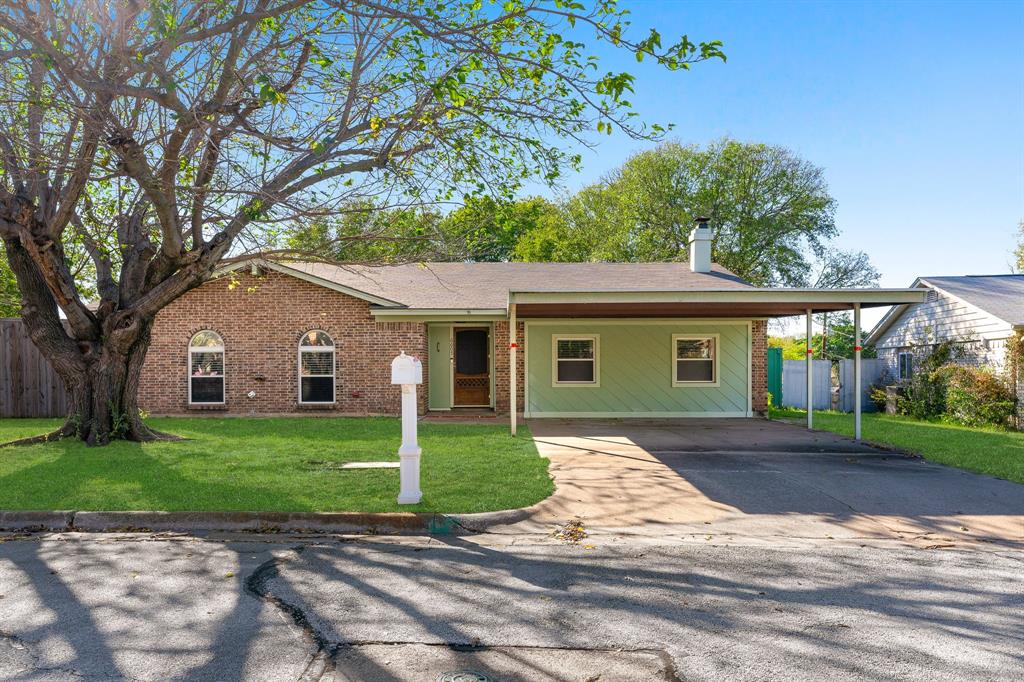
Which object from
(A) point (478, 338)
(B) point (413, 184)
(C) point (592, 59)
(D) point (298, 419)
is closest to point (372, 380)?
(D) point (298, 419)

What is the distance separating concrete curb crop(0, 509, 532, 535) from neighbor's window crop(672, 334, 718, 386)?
443 inches

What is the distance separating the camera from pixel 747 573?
16.7 ft

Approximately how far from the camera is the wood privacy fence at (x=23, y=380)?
53.7ft

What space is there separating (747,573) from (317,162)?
7790 millimetres

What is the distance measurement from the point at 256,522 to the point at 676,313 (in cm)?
1087

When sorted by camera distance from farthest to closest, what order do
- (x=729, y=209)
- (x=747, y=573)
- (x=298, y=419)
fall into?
(x=729, y=209), (x=298, y=419), (x=747, y=573)

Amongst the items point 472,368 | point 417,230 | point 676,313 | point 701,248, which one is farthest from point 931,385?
point 417,230

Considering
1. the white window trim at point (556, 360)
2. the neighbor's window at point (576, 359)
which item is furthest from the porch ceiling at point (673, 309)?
the neighbor's window at point (576, 359)

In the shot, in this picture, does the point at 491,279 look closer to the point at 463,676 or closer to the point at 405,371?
the point at 405,371

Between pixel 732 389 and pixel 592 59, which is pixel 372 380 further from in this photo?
pixel 592 59

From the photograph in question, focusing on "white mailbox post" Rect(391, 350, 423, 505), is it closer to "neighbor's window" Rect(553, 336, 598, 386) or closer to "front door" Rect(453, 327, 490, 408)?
"neighbor's window" Rect(553, 336, 598, 386)

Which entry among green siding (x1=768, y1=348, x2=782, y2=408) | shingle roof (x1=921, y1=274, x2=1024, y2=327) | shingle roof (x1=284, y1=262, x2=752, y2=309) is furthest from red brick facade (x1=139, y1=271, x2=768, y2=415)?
shingle roof (x1=921, y1=274, x2=1024, y2=327)

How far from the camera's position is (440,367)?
17359 mm

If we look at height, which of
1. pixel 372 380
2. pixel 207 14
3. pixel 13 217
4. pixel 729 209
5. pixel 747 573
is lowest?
pixel 747 573
